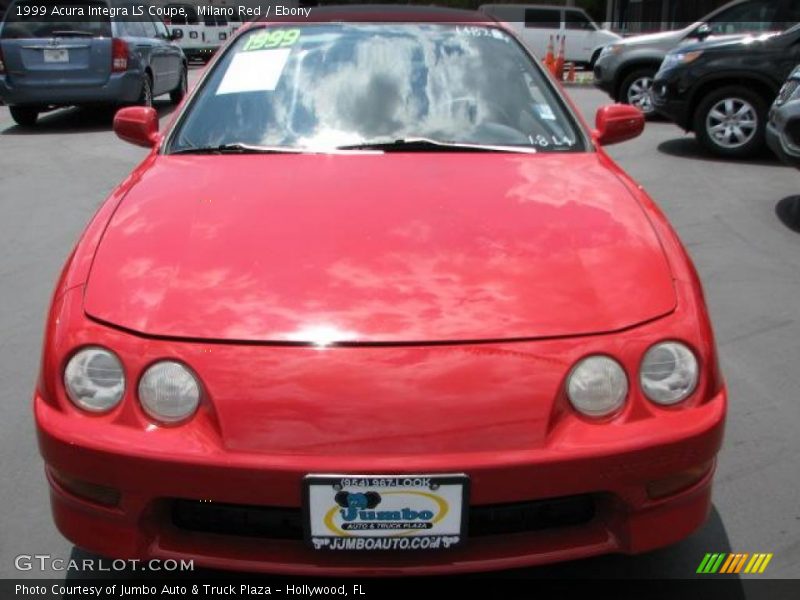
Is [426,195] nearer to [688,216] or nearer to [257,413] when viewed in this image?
[257,413]

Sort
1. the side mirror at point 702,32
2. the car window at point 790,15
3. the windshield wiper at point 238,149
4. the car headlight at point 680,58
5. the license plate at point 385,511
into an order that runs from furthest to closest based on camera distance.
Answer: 1. the side mirror at point 702,32
2. the car window at point 790,15
3. the car headlight at point 680,58
4. the windshield wiper at point 238,149
5. the license plate at point 385,511

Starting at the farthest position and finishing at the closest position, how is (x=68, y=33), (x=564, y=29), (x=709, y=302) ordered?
(x=564, y=29)
(x=68, y=33)
(x=709, y=302)

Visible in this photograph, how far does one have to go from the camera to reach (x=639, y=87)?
11.5 m

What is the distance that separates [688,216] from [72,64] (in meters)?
7.55

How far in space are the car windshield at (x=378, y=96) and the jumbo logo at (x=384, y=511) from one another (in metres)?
1.46

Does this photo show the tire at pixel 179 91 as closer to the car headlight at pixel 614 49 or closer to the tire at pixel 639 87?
the car headlight at pixel 614 49

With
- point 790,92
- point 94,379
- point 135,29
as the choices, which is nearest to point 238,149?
point 94,379

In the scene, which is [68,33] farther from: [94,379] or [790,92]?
[94,379]

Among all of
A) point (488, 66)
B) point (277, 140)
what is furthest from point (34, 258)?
point (488, 66)

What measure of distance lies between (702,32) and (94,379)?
30.6 ft

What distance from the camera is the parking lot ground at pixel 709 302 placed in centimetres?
261

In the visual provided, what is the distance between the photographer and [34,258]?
17.8 feet

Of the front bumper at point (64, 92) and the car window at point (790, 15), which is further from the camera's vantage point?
the front bumper at point (64, 92)

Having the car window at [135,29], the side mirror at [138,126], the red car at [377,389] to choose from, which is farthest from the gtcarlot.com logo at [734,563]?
the car window at [135,29]
